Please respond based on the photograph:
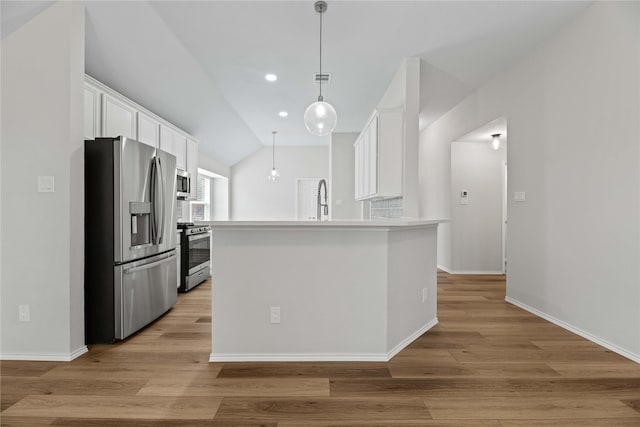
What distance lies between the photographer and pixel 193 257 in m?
5.04

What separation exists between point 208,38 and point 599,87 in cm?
368

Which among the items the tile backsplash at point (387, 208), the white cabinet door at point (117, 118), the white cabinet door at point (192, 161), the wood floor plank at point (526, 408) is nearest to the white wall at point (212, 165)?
the white cabinet door at point (192, 161)

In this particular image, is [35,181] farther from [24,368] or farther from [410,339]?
[410,339]

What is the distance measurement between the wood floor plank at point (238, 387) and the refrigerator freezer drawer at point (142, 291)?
923 millimetres

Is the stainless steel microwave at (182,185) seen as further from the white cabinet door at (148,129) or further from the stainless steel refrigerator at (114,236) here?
the stainless steel refrigerator at (114,236)

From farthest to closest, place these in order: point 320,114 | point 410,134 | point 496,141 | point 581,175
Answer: point 496,141 → point 410,134 → point 581,175 → point 320,114

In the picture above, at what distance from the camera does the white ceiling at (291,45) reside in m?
3.09

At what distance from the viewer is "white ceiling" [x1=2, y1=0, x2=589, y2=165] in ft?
10.1

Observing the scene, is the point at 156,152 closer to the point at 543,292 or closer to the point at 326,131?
the point at 326,131

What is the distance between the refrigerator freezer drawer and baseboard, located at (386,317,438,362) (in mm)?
2200

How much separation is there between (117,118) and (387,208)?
3.69 m

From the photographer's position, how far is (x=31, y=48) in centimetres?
253

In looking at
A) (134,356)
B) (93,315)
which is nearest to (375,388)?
(134,356)

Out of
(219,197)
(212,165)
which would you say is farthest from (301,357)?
(219,197)
